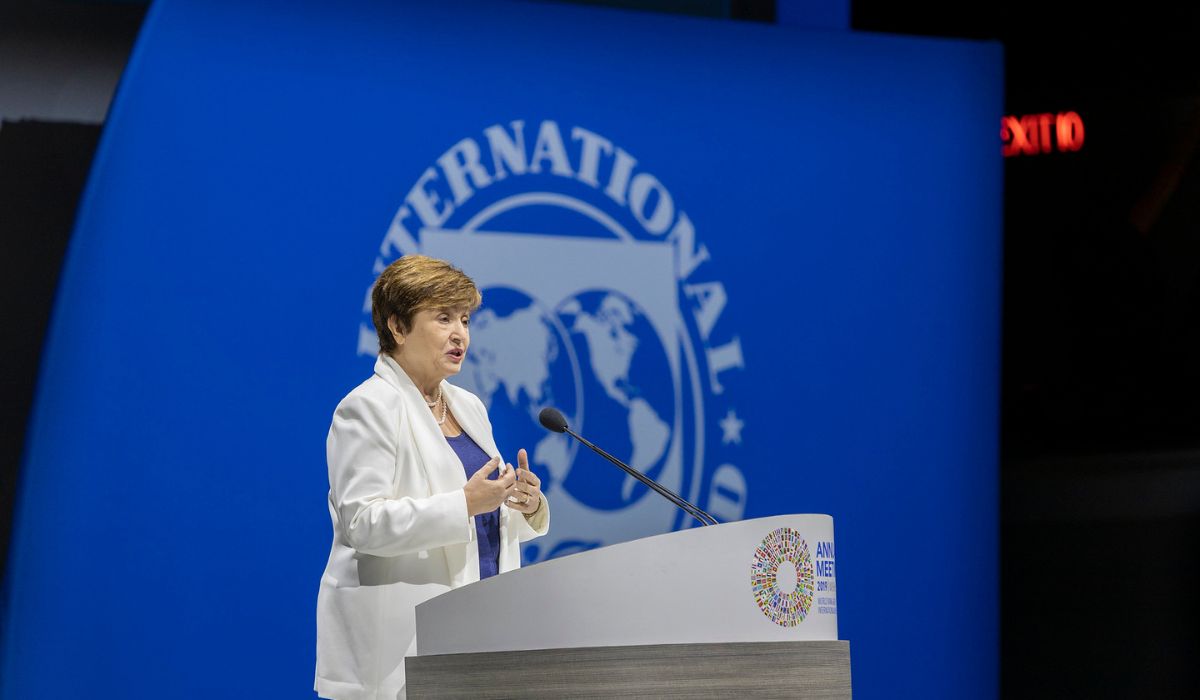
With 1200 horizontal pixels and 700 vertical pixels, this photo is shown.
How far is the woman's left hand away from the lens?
2.48 meters

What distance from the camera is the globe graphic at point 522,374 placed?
397 centimetres

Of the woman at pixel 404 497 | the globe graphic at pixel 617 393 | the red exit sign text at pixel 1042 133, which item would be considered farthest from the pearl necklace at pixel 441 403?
the red exit sign text at pixel 1042 133

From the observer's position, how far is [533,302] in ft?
13.3

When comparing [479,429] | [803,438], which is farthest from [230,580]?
[803,438]

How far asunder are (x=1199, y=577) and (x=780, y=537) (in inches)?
118

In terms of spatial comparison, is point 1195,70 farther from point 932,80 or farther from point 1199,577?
point 1199,577

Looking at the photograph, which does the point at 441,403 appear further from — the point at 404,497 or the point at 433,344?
the point at 404,497

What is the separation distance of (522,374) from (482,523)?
1.40 meters

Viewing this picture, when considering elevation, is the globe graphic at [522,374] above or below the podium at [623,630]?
above

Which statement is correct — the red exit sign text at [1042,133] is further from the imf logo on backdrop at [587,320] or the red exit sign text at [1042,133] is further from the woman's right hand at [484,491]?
the woman's right hand at [484,491]

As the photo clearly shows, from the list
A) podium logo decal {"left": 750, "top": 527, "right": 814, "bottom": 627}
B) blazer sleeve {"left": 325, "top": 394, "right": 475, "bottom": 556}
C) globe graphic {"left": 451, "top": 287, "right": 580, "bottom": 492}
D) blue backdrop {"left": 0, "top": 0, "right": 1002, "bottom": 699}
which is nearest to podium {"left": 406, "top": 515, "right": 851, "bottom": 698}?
podium logo decal {"left": 750, "top": 527, "right": 814, "bottom": 627}

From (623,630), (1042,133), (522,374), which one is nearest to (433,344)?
(623,630)

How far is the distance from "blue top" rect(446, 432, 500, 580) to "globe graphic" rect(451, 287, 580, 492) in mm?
1243

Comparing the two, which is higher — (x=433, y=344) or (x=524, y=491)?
(x=433, y=344)
